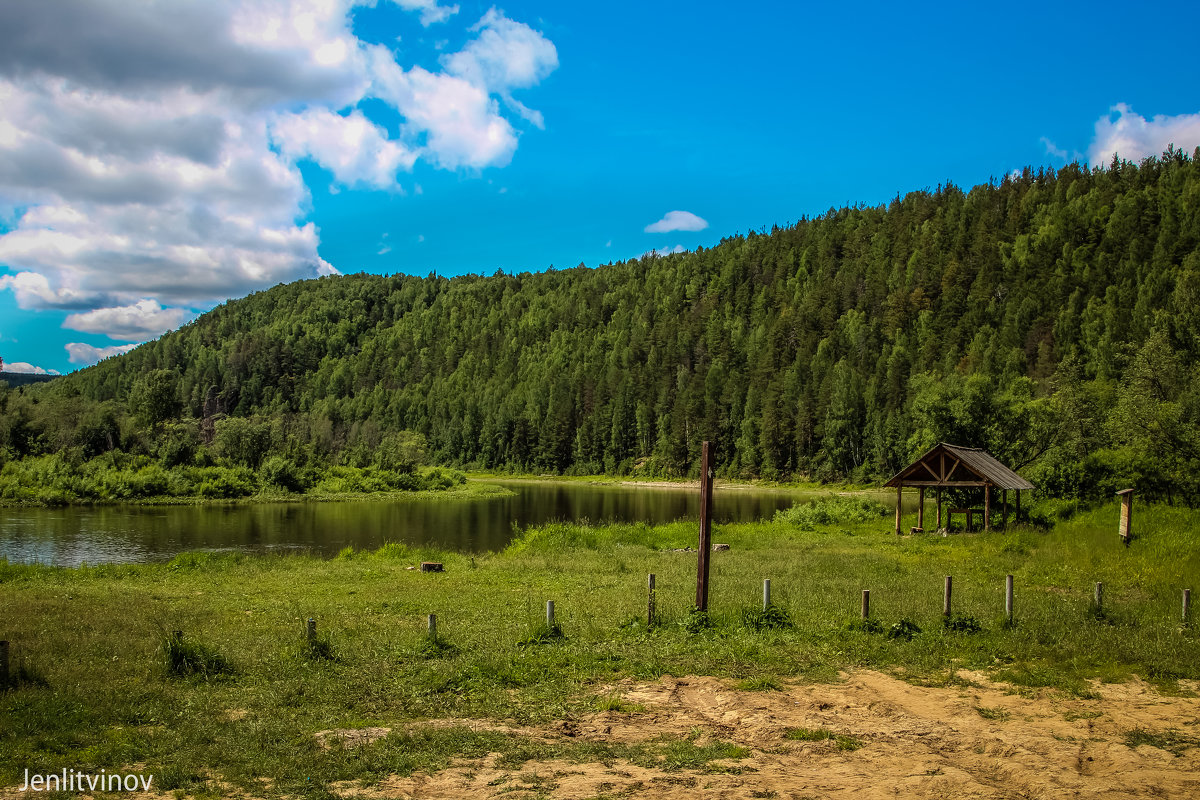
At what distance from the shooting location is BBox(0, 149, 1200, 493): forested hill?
159 feet

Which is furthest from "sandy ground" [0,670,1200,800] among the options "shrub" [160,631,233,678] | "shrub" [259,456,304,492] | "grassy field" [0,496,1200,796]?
"shrub" [259,456,304,492]

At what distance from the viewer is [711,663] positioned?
13148 mm

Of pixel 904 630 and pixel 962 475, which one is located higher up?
pixel 962 475

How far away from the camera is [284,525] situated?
1790 inches

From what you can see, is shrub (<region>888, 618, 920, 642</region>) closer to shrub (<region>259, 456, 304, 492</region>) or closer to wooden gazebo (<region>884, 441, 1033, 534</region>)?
wooden gazebo (<region>884, 441, 1033, 534</region>)

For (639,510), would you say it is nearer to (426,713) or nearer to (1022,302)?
(426,713)

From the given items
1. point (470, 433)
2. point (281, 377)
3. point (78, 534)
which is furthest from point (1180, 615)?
point (281, 377)

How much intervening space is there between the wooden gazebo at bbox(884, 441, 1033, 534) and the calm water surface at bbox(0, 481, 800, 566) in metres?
16.4

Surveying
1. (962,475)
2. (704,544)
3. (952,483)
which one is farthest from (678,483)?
(704,544)

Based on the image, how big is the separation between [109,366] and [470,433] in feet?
390

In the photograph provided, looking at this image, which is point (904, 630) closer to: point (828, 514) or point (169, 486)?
point (828, 514)

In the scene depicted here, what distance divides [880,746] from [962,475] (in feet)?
94.8

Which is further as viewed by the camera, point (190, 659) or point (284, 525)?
point (284, 525)

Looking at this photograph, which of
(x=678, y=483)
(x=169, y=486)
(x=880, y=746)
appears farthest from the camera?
(x=678, y=483)
